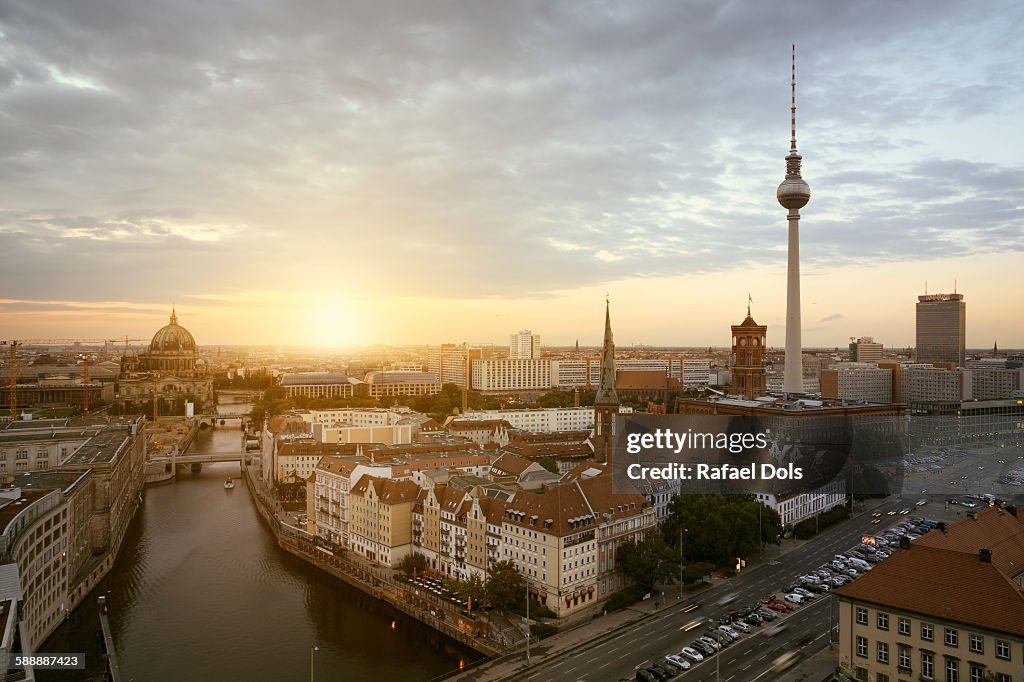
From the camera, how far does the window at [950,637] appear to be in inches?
522

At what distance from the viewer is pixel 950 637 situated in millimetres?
13312

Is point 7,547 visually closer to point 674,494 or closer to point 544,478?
point 544,478

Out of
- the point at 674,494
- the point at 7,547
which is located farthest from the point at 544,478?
the point at 7,547

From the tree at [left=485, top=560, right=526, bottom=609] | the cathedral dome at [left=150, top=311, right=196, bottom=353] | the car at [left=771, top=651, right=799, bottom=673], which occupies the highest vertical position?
the cathedral dome at [left=150, top=311, right=196, bottom=353]

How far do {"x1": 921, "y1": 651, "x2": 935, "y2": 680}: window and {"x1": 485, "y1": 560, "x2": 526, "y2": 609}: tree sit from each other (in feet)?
32.8

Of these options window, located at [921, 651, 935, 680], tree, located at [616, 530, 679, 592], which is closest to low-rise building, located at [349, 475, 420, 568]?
tree, located at [616, 530, 679, 592]

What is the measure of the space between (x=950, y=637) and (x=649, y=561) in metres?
8.98

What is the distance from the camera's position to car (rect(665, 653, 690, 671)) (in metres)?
16.1

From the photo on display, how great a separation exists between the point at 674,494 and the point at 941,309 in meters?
97.7

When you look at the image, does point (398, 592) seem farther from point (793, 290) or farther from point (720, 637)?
point (793, 290)

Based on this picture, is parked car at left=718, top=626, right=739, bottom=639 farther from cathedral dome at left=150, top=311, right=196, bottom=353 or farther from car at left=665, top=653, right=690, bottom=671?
cathedral dome at left=150, top=311, right=196, bottom=353

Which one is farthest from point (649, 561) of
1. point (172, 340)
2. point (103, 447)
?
point (172, 340)

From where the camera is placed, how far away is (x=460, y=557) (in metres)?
23.0

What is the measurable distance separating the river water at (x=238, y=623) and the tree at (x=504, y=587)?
1550 mm
